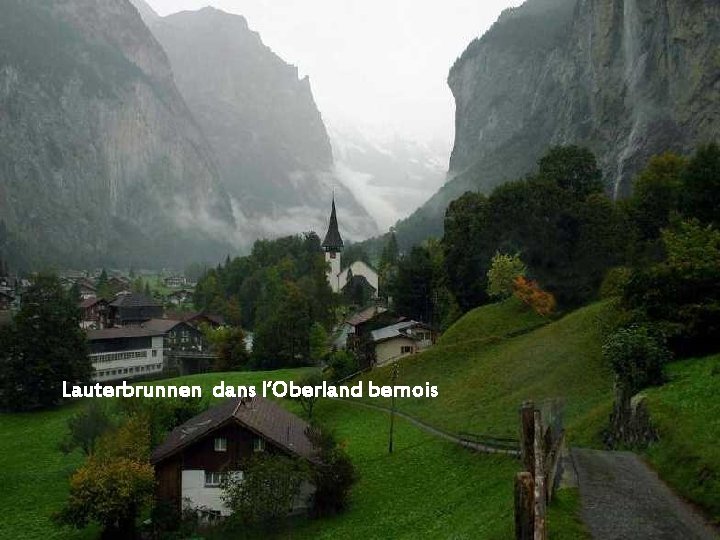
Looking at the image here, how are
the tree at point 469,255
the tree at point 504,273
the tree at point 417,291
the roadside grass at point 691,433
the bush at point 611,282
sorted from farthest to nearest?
1. the tree at point 417,291
2. the tree at point 469,255
3. the tree at point 504,273
4. the bush at point 611,282
5. the roadside grass at point 691,433

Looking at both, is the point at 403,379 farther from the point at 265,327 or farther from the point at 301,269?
the point at 301,269

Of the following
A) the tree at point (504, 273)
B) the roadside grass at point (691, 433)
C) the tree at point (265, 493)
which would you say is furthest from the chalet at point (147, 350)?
the roadside grass at point (691, 433)

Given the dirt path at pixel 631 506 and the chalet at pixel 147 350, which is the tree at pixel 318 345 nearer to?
the chalet at pixel 147 350

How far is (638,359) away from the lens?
1051 inches

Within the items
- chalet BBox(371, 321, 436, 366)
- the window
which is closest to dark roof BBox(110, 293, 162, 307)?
chalet BBox(371, 321, 436, 366)

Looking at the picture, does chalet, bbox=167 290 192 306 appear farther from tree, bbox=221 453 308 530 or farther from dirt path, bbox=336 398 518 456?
tree, bbox=221 453 308 530

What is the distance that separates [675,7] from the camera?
9044 centimetres

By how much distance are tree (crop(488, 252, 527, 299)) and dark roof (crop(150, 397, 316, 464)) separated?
82.7ft

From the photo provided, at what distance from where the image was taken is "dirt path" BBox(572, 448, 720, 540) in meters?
14.6

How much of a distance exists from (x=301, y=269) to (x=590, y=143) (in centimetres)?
5686

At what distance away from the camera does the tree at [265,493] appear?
2695 cm

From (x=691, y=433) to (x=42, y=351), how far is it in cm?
5543

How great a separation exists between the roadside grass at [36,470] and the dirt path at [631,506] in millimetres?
22832

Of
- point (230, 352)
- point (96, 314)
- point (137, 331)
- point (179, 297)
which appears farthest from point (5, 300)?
point (230, 352)
